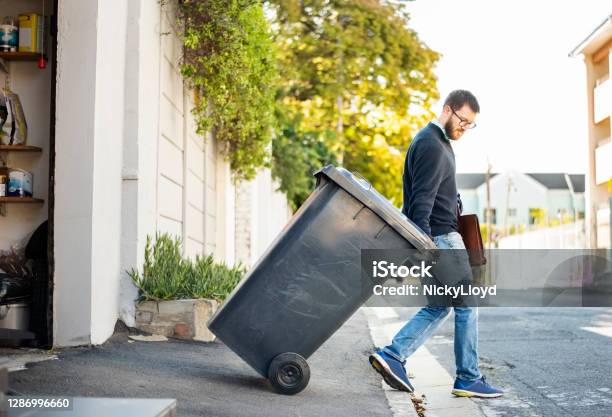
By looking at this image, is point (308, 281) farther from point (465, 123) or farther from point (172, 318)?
point (172, 318)

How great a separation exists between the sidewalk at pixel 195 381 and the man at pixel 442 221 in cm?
34

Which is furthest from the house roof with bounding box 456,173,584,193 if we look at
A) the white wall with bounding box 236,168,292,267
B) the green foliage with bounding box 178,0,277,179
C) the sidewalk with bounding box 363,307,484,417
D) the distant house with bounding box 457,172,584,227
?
the sidewalk with bounding box 363,307,484,417

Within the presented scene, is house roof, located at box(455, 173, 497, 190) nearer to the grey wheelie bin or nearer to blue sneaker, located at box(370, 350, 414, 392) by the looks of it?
blue sneaker, located at box(370, 350, 414, 392)

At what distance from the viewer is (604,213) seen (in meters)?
32.5

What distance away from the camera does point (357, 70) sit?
72.1 ft

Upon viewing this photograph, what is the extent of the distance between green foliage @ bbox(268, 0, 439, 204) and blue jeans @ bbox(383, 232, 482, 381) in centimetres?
1291

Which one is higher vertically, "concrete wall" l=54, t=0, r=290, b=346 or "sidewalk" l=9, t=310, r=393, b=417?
"concrete wall" l=54, t=0, r=290, b=346

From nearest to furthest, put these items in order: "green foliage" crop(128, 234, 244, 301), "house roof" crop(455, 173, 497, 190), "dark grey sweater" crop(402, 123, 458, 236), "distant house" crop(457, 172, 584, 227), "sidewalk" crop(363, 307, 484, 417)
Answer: "sidewalk" crop(363, 307, 484, 417), "dark grey sweater" crop(402, 123, 458, 236), "green foliage" crop(128, 234, 244, 301), "distant house" crop(457, 172, 584, 227), "house roof" crop(455, 173, 497, 190)

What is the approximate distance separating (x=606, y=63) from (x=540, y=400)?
29344mm

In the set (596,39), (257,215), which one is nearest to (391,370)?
(257,215)

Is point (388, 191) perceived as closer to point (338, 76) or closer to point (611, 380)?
point (338, 76)

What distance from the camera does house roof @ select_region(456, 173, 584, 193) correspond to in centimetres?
10062

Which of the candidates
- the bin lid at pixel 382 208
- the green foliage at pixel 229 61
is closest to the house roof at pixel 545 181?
the green foliage at pixel 229 61

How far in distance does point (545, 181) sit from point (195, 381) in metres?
100
